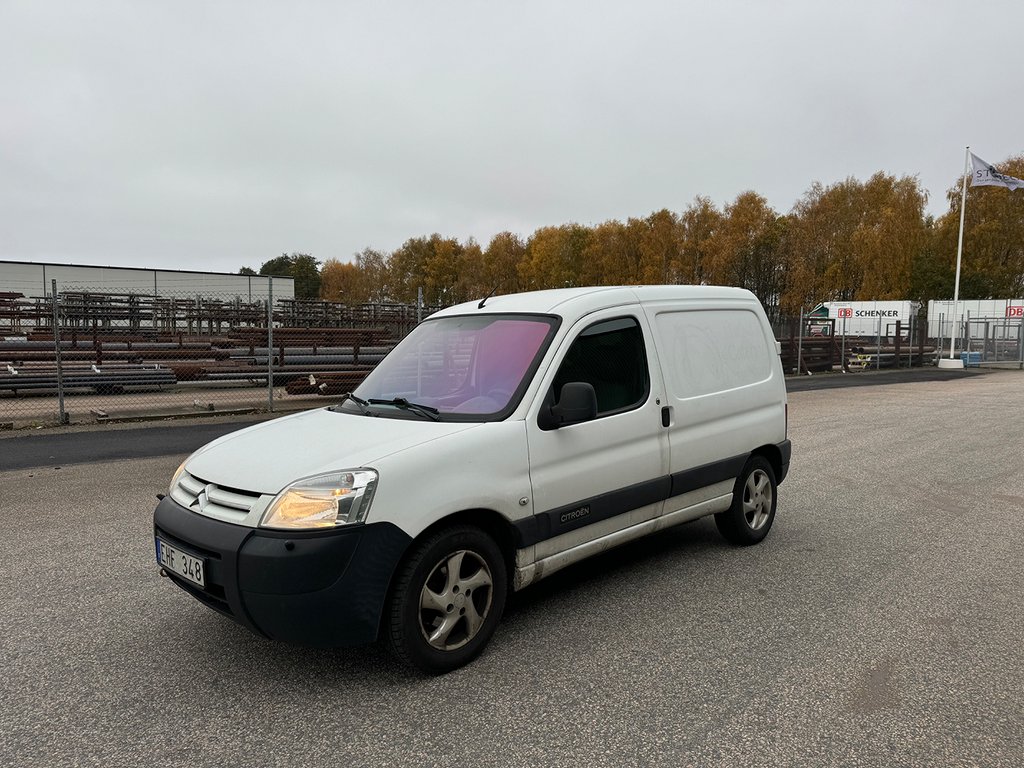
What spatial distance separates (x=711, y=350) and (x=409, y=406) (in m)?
2.17

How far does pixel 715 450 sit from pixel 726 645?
56.7 inches

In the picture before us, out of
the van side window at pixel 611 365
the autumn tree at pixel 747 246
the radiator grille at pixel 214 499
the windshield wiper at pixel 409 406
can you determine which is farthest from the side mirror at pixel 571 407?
the autumn tree at pixel 747 246

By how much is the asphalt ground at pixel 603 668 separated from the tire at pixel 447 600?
0.40 ft

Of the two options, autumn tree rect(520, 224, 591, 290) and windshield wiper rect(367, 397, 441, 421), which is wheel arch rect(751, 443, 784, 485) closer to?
windshield wiper rect(367, 397, 441, 421)

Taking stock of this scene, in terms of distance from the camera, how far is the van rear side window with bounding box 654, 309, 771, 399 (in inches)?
172

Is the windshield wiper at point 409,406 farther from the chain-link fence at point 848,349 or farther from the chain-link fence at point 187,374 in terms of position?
the chain-link fence at point 848,349

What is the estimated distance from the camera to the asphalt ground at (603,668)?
8.63 ft

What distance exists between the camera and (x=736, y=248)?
53.3 metres

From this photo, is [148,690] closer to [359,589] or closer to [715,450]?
[359,589]

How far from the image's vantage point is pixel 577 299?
3.99 m

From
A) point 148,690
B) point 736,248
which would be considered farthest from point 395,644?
point 736,248

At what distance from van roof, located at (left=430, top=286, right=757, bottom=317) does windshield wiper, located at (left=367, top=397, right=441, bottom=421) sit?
822 millimetres

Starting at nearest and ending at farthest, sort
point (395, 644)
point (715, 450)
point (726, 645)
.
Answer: point (395, 644) → point (726, 645) → point (715, 450)

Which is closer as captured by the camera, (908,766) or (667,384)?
(908,766)
